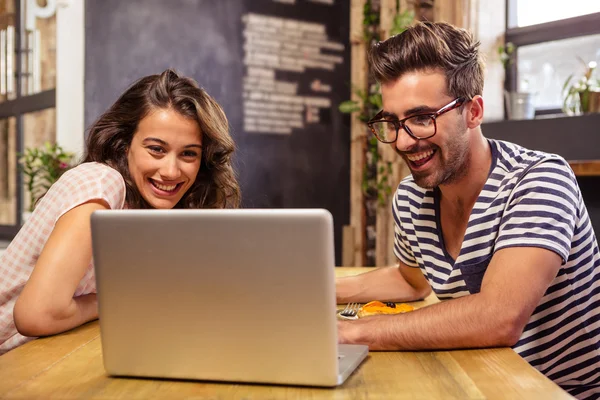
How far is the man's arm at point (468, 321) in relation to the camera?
1171 mm

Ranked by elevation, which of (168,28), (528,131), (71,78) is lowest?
(528,131)

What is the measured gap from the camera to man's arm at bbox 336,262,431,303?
1.74m

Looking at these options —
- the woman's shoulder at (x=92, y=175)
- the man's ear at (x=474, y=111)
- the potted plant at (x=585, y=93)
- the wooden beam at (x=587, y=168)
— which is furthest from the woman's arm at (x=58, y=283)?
the potted plant at (x=585, y=93)

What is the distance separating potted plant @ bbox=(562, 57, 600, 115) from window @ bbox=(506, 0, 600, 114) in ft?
0.22

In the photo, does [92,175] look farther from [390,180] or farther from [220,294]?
[390,180]

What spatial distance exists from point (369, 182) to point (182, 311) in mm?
4033

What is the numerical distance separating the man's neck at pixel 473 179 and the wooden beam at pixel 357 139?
3.27 meters

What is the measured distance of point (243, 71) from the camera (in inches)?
182

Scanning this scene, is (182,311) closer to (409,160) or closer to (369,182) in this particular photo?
(409,160)

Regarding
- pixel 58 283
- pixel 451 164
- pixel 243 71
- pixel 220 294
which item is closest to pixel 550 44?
pixel 243 71

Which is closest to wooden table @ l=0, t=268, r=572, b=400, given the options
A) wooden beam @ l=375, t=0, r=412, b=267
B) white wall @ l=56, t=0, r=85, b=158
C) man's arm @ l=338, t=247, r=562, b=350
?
man's arm @ l=338, t=247, r=562, b=350

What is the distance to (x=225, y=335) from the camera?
0.95 m

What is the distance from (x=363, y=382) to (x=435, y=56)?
912mm

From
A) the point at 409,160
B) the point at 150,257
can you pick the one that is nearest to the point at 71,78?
the point at 409,160
